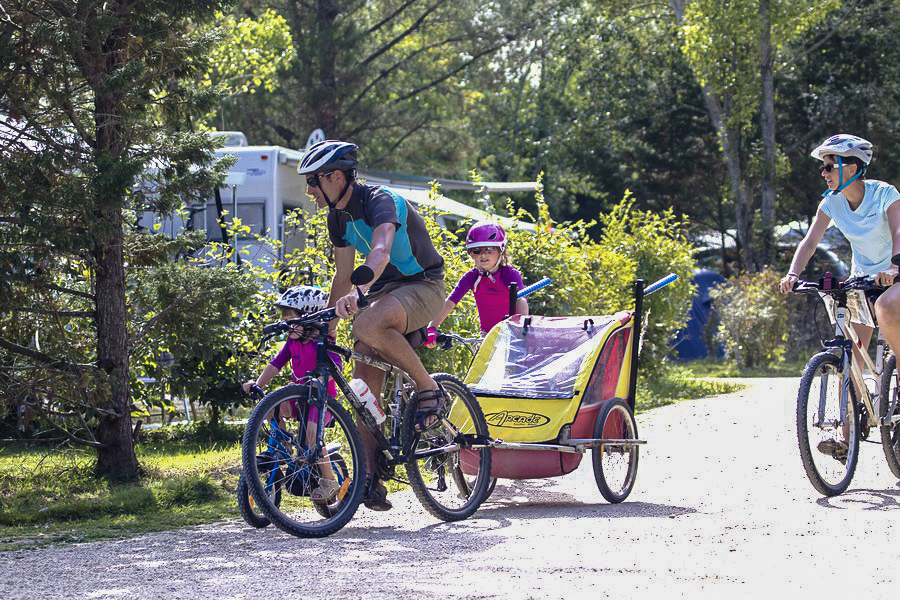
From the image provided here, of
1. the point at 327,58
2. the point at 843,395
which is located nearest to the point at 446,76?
the point at 327,58

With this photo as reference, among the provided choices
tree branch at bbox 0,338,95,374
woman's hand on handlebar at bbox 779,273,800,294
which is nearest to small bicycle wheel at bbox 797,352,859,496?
woman's hand on handlebar at bbox 779,273,800,294

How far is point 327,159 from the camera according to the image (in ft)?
20.4

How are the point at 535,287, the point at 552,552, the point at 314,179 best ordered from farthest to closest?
A: the point at 535,287 < the point at 314,179 < the point at 552,552

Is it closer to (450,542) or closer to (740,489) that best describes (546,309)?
(740,489)

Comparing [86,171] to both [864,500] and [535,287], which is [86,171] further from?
[864,500]

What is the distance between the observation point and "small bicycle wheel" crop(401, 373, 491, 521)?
6418 mm

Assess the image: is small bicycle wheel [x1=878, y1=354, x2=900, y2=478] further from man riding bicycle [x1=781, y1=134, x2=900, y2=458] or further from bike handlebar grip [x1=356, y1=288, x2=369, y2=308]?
bike handlebar grip [x1=356, y1=288, x2=369, y2=308]

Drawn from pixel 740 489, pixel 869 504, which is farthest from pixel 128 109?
pixel 869 504

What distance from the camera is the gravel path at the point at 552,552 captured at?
15.6 ft

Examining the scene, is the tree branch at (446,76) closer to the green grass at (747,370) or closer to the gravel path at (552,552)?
the green grass at (747,370)

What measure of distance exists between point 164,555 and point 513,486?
298cm

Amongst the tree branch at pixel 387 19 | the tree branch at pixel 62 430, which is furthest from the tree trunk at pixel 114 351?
the tree branch at pixel 387 19

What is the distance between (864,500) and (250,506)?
3.18m

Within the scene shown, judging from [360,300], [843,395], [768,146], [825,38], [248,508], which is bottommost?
[248,508]
